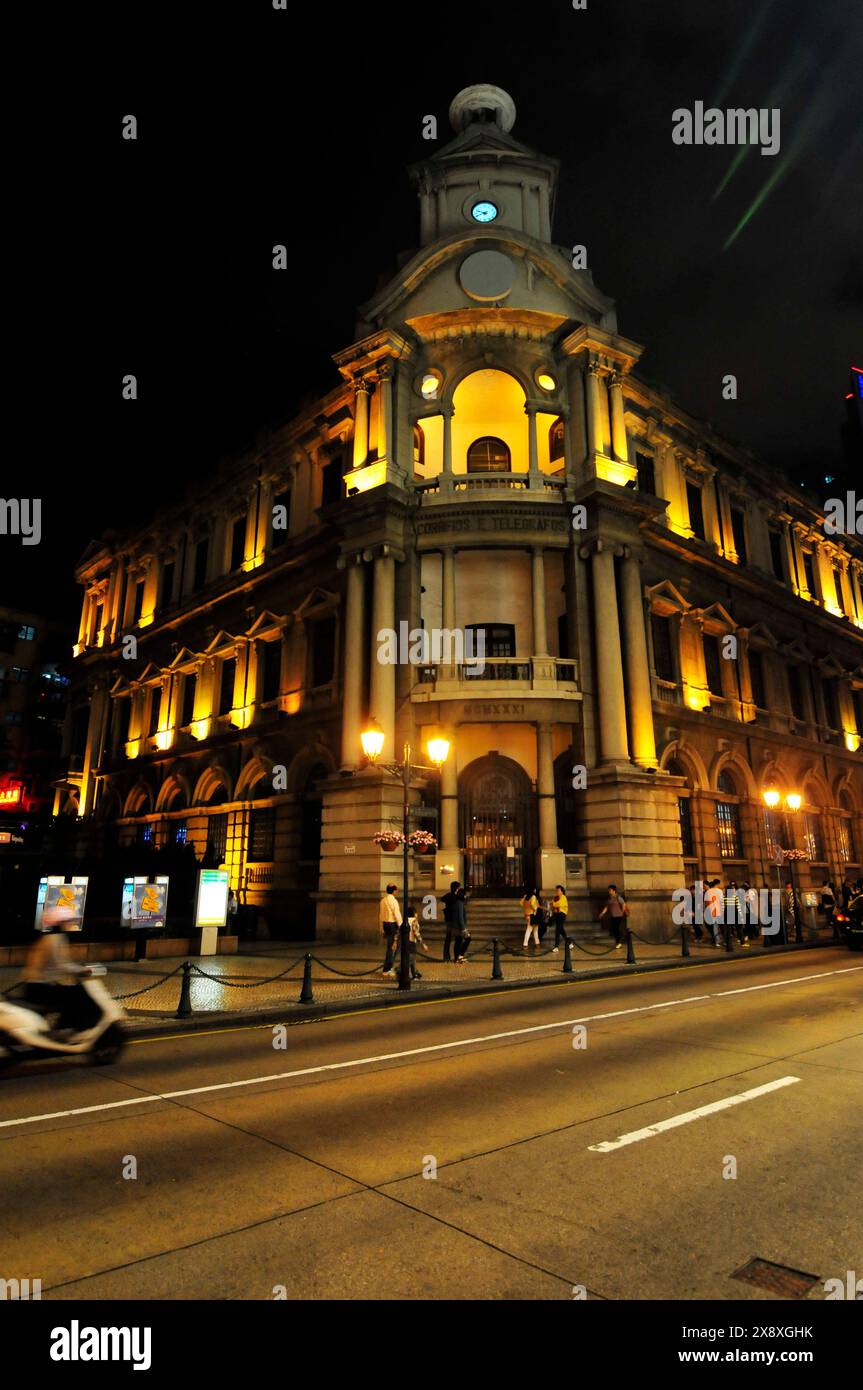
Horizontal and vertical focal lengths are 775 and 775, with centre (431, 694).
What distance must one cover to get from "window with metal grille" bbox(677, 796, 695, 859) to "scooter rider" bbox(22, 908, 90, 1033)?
23.3 meters

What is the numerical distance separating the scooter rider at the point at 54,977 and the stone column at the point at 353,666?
52.5ft

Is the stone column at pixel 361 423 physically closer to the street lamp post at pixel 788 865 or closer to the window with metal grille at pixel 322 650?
the window with metal grille at pixel 322 650

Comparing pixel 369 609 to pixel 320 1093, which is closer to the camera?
pixel 320 1093

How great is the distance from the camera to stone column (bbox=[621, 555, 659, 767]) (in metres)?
25.1

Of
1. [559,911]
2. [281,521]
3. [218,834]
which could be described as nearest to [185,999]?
[559,911]

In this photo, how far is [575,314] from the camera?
2920 centimetres

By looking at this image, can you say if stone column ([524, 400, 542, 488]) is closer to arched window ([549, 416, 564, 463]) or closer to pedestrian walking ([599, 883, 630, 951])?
arched window ([549, 416, 564, 463])

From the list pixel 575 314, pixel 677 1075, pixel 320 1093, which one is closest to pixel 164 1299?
pixel 320 1093

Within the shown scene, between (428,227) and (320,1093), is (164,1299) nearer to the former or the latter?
(320,1093)

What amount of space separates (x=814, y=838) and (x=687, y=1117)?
106 ft

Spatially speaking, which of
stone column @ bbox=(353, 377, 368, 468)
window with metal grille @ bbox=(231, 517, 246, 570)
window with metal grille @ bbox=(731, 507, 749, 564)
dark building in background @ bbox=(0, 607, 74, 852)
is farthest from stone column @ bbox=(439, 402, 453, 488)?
dark building in background @ bbox=(0, 607, 74, 852)

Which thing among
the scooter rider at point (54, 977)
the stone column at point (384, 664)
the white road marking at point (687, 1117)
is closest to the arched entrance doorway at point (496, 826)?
the stone column at point (384, 664)

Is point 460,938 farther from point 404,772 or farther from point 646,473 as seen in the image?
point 646,473
